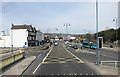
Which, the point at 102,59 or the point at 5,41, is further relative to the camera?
the point at 5,41

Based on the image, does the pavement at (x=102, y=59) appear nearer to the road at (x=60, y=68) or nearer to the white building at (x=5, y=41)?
the road at (x=60, y=68)

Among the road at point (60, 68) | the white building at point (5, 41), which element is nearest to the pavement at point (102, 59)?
the road at point (60, 68)

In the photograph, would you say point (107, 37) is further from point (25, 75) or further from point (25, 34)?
point (25, 75)

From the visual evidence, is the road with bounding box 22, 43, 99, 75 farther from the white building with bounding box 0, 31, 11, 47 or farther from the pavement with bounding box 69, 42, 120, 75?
the white building with bounding box 0, 31, 11, 47

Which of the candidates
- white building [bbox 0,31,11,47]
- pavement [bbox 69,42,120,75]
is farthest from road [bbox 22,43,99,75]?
white building [bbox 0,31,11,47]

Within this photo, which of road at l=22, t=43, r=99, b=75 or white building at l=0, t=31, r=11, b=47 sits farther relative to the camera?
white building at l=0, t=31, r=11, b=47

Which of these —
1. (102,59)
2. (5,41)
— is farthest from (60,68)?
(5,41)

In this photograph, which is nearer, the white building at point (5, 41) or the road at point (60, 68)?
the road at point (60, 68)

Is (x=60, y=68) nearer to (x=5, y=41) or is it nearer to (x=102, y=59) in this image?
(x=102, y=59)

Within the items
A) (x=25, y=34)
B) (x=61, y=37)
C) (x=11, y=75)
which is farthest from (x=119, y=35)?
(x=61, y=37)

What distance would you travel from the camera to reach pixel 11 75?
10078mm

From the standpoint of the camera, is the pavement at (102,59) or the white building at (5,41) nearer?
the pavement at (102,59)

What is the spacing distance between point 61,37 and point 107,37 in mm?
111743

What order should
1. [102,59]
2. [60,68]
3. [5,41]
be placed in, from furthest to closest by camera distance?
[5,41] → [102,59] → [60,68]
